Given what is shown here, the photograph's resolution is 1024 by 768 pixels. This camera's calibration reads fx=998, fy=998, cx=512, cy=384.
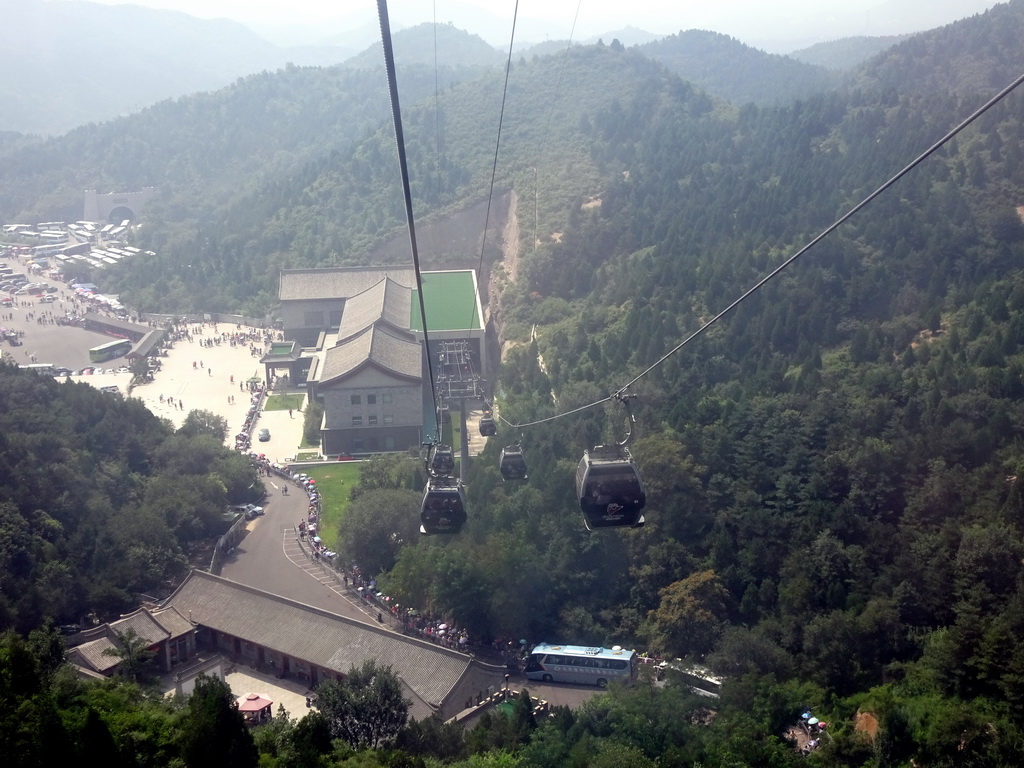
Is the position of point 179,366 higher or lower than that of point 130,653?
higher

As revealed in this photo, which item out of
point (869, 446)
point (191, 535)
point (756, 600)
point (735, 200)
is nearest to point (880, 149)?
point (735, 200)

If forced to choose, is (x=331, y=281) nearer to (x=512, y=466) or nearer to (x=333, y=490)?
(x=333, y=490)

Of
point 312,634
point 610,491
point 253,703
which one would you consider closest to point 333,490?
point 312,634

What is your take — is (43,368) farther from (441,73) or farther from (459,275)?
(441,73)

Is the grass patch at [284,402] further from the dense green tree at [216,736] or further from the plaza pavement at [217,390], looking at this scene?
the dense green tree at [216,736]

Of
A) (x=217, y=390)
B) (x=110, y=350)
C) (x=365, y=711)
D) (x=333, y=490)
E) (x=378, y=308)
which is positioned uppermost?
(x=378, y=308)
